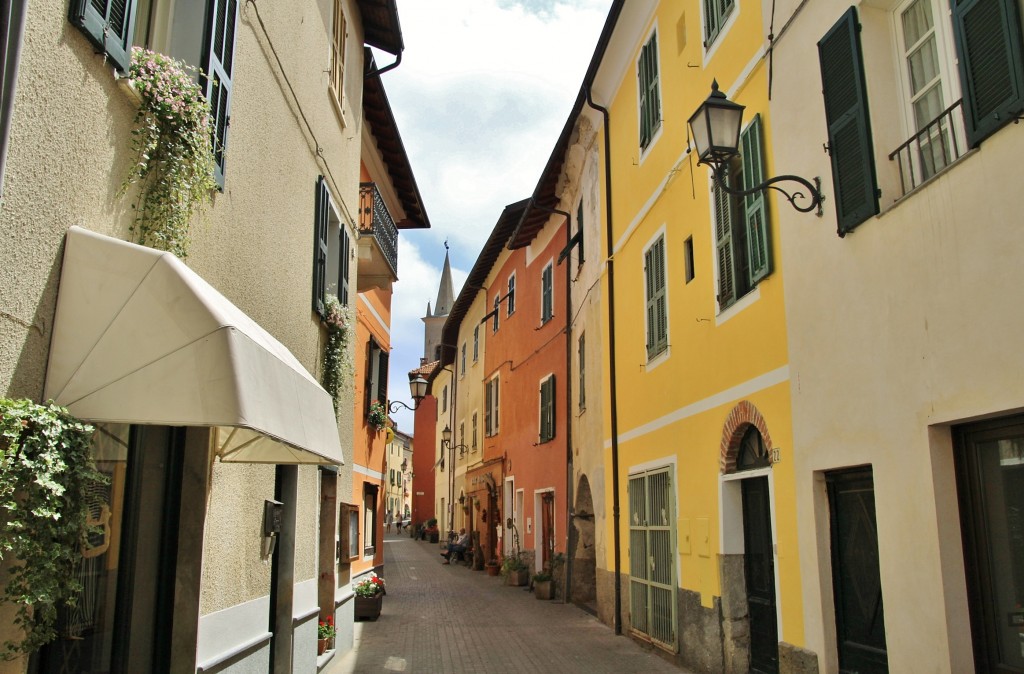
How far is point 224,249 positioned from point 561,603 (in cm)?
1311

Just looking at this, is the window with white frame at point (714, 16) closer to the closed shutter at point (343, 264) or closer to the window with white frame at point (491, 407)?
the closed shutter at point (343, 264)

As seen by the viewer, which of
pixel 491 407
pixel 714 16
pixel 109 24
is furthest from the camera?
pixel 491 407

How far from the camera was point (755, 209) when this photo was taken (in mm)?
8219

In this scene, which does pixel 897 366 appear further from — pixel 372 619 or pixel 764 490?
pixel 372 619

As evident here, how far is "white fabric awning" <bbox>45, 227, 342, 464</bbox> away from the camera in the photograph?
395cm

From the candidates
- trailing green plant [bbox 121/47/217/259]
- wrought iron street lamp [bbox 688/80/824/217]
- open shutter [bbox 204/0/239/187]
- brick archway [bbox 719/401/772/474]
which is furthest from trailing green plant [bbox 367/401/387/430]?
trailing green plant [bbox 121/47/217/259]

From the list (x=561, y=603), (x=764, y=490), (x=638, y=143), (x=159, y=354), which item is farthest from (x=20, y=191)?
(x=561, y=603)

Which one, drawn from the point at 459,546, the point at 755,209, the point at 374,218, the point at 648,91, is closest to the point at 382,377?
the point at 374,218

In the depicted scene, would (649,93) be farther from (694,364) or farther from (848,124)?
(848,124)

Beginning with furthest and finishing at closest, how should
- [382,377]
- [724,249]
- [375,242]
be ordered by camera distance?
1. [382,377]
2. [375,242]
3. [724,249]

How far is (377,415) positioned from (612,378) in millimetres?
4585

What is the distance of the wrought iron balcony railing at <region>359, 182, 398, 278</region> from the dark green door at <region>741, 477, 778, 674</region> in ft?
23.3

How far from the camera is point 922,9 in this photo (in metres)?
5.90

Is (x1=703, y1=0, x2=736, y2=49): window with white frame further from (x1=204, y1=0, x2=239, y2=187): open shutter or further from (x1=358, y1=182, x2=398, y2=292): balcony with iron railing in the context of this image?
(x1=358, y1=182, x2=398, y2=292): balcony with iron railing
